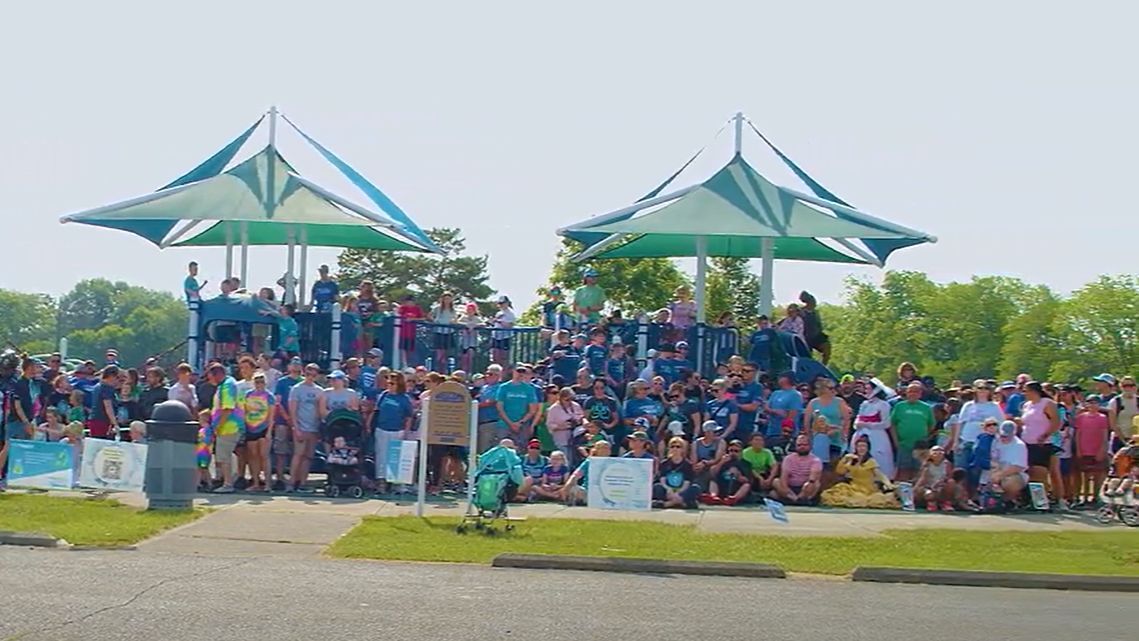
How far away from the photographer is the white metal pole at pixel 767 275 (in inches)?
957

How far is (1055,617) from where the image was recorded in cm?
1105

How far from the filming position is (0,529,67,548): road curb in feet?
44.0

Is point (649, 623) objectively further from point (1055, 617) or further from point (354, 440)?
point (354, 440)

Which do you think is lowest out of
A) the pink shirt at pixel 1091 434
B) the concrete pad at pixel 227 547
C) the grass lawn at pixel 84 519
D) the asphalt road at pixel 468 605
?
the asphalt road at pixel 468 605

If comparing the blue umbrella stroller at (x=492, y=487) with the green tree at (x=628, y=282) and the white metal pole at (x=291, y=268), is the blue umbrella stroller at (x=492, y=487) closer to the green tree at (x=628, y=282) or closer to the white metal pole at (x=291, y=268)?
the white metal pole at (x=291, y=268)

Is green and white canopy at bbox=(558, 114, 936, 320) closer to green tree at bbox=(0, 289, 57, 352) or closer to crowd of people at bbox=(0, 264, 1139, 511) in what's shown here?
crowd of people at bbox=(0, 264, 1139, 511)

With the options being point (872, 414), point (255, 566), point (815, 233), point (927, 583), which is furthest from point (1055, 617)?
point (815, 233)

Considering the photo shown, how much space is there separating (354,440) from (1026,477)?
8.57 metres

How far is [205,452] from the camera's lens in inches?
722

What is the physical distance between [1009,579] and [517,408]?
7.90 metres

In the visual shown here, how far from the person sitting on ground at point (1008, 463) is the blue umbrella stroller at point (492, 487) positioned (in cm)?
665

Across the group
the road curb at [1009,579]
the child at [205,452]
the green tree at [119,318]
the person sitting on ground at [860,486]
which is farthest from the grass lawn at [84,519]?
the green tree at [119,318]

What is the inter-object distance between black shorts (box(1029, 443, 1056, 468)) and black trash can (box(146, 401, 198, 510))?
34.4 feet

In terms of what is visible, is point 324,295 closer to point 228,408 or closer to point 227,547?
point 228,408
